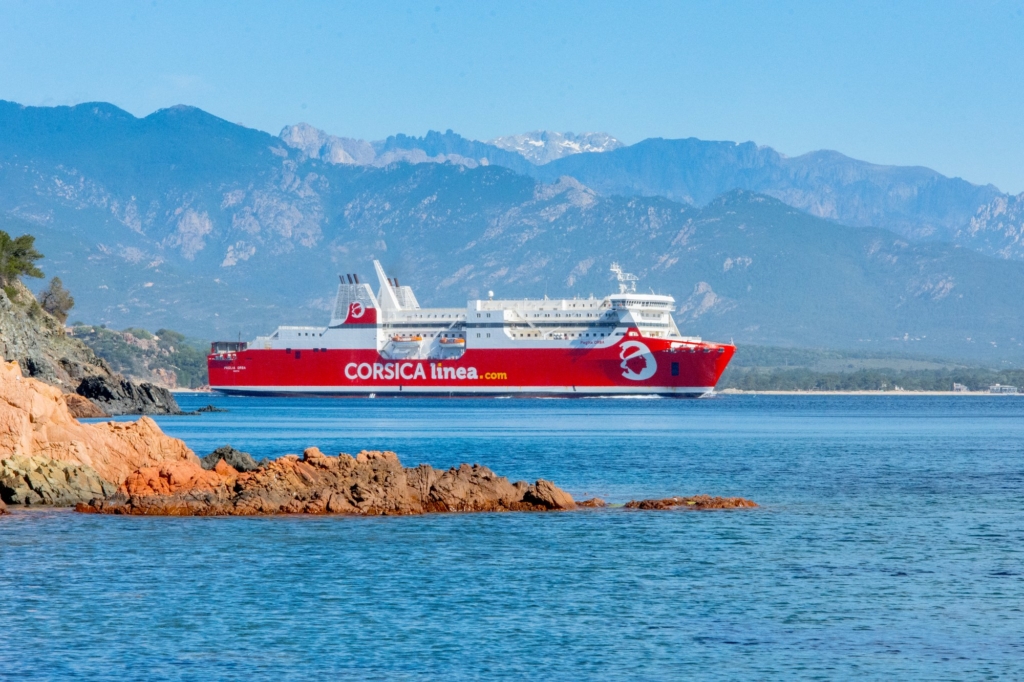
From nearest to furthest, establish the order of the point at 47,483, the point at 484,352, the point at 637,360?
the point at 47,483
the point at 637,360
the point at 484,352

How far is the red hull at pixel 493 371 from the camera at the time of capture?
8738 centimetres

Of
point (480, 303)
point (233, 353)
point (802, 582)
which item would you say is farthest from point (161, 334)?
point (802, 582)

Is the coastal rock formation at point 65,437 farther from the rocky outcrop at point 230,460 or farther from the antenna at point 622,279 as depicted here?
the antenna at point 622,279

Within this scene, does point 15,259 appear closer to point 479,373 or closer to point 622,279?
point 479,373

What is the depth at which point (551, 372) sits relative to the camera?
292 feet

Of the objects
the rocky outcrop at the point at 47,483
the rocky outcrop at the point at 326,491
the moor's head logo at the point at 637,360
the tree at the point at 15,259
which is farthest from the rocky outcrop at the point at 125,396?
the rocky outcrop at the point at 326,491

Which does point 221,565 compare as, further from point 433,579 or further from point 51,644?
point 51,644

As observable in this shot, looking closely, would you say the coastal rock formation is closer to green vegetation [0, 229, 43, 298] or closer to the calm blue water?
the calm blue water

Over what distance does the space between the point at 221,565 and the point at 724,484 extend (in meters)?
15.2

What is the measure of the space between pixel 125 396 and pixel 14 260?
37.0 feet

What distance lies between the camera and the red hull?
87.4 metres

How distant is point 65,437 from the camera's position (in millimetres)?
27547

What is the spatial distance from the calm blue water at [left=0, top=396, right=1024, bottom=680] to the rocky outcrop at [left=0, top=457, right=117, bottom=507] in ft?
4.88

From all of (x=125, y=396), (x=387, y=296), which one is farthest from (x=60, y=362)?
(x=387, y=296)
